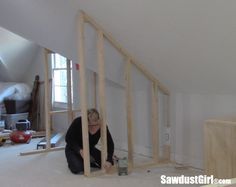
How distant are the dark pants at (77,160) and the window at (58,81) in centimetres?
303

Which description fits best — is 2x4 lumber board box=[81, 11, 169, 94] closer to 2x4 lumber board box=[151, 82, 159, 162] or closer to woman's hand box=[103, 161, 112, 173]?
2x4 lumber board box=[151, 82, 159, 162]

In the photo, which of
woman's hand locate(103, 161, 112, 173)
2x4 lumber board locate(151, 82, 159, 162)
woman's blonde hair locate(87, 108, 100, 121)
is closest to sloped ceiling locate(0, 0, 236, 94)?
2x4 lumber board locate(151, 82, 159, 162)

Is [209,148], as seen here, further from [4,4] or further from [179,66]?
[4,4]

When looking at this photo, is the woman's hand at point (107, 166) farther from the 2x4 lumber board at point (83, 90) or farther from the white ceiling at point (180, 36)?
the white ceiling at point (180, 36)

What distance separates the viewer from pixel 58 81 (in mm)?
7613

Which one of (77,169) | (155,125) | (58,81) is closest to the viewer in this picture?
(77,169)

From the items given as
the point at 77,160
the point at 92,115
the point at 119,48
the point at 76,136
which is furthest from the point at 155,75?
the point at 77,160

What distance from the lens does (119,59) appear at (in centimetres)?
460

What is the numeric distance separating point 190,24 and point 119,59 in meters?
1.62

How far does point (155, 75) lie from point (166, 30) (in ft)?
3.73

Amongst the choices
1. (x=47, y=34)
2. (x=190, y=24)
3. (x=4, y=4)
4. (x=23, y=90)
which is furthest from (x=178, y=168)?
(x=23, y=90)

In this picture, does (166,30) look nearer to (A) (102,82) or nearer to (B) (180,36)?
(B) (180,36)

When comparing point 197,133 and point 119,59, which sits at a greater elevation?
point 119,59

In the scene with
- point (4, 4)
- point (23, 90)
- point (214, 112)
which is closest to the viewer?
point (214, 112)
